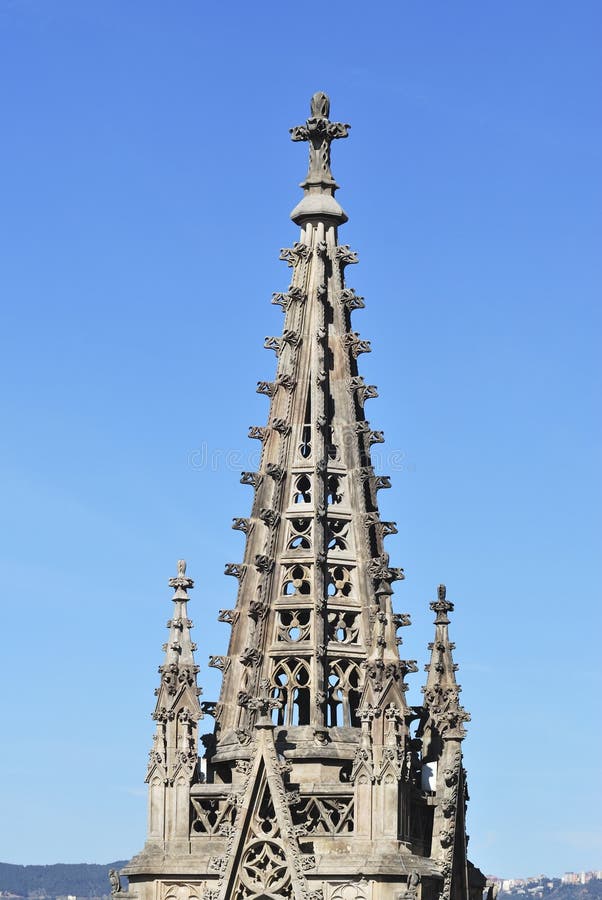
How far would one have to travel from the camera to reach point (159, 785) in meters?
54.5

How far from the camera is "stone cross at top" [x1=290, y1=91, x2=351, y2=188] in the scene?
197 ft

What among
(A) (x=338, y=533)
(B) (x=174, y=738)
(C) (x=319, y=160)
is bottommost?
(B) (x=174, y=738)

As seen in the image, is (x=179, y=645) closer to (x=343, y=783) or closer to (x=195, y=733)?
(x=195, y=733)

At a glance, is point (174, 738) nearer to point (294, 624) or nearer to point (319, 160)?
point (294, 624)

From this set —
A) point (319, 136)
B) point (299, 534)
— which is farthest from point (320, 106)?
point (299, 534)

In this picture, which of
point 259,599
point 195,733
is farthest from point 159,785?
point 259,599

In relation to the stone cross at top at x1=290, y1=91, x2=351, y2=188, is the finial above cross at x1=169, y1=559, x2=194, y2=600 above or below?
below

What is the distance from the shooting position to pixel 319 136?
60094 mm

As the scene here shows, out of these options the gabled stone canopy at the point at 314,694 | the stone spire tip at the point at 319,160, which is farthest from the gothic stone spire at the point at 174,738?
the stone spire tip at the point at 319,160

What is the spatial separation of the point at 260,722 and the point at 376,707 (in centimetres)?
274

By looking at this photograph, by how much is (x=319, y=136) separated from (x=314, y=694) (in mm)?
15130

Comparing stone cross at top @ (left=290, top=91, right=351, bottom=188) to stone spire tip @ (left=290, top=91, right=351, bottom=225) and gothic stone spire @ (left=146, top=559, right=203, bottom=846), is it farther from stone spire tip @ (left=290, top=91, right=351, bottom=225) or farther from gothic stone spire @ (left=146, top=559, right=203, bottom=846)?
gothic stone spire @ (left=146, top=559, right=203, bottom=846)

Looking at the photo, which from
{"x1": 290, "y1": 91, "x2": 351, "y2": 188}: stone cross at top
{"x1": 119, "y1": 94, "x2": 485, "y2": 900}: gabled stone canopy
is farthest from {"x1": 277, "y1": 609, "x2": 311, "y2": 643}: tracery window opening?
{"x1": 290, "y1": 91, "x2": 351, "y2": 188}: stone cross at top

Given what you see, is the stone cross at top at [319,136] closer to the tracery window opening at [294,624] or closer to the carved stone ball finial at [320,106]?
the carved stone ball finial at [320,106]
